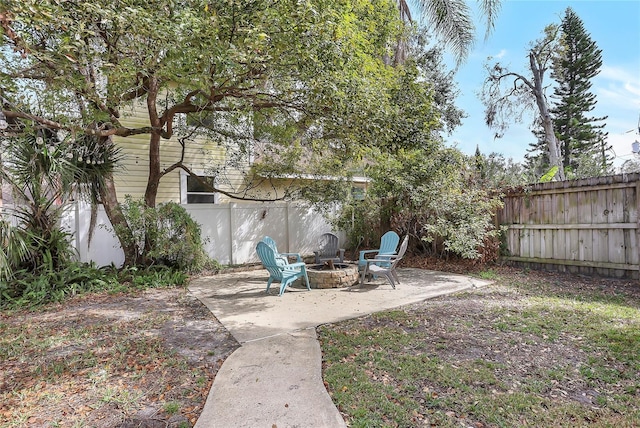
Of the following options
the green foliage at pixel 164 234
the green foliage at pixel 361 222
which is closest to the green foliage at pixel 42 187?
the green foliage at pixel 164 234

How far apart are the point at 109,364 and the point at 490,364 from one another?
12.6 ft

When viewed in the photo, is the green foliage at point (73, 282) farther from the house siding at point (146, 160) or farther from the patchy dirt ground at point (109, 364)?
the house siding at point (146, 160)

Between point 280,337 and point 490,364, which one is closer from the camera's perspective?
point 490,364

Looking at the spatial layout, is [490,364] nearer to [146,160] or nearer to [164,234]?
[164,234]

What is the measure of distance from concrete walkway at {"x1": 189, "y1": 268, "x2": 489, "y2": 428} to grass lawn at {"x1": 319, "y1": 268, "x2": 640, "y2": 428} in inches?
9.5

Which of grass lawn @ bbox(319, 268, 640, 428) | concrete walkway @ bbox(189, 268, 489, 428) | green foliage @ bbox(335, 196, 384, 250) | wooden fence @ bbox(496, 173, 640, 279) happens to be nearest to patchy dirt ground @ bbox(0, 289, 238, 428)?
concrete walkway @ bbox(189, 268, 489, 428)

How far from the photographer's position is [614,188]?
671 cm

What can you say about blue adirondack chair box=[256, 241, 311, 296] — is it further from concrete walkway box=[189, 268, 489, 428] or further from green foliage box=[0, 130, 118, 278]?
green foliage box=[0, 130, 118, 278]

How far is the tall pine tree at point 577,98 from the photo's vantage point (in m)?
24.6

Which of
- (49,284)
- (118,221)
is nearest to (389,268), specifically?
(118,221)

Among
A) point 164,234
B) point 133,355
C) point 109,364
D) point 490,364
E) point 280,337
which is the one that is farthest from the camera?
point 164,234

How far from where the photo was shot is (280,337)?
4.23m

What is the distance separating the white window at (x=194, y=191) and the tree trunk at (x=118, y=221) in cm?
282

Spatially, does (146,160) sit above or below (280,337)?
above
